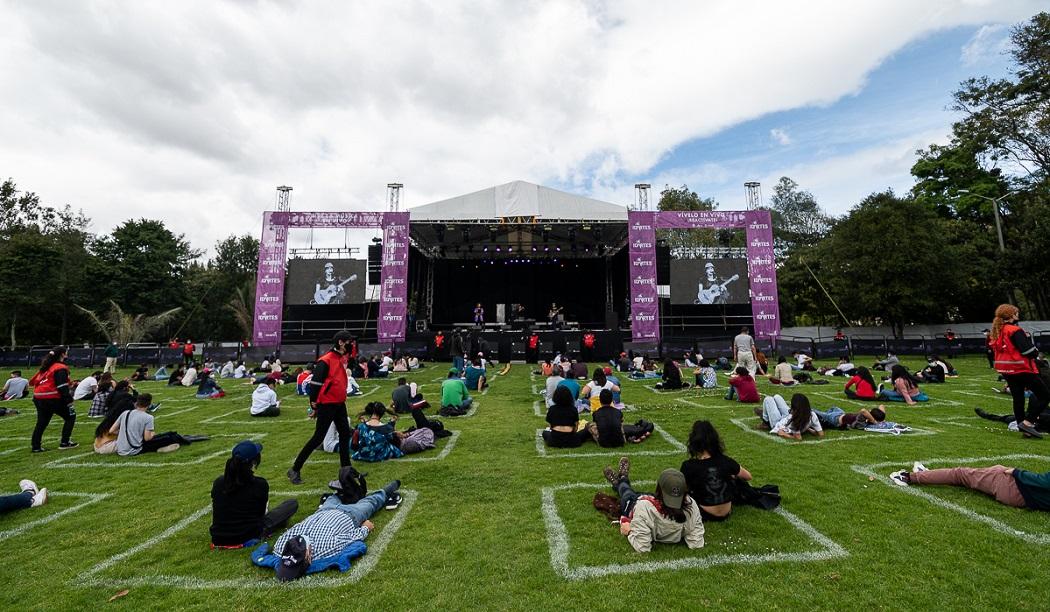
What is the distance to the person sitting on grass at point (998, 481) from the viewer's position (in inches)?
162

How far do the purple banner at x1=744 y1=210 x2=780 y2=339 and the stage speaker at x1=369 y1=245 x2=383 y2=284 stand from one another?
20.7 m

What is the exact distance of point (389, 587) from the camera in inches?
128

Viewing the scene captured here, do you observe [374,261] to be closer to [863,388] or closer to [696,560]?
[863,388]

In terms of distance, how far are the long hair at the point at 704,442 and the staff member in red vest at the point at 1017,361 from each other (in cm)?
521

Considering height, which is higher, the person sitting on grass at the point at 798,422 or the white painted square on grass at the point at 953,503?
the person sitting on grass at the point at 798,422

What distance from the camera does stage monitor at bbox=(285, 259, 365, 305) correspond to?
2528 cm

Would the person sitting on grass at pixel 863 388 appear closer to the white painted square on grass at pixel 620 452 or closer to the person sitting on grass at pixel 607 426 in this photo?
the white painted square on grass at pixel 620 452

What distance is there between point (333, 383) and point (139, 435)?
14.8 ft

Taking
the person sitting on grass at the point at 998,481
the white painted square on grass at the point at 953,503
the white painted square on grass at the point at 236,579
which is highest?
the person sitting on grass at the point at 998,481

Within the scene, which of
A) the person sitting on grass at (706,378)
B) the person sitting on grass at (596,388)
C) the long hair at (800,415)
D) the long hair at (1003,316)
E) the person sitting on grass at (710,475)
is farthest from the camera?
the person sitting on grass at (706,378)

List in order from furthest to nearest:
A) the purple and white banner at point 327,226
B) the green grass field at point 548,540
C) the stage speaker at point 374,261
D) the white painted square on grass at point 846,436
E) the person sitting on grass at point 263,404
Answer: the stage speaker at point 374,261 → the purple and white banner at point 327,226 → the person sitting on grass at point 263,404 → the white painted square on grass at point 846,436 → the green grass field at point 548,540

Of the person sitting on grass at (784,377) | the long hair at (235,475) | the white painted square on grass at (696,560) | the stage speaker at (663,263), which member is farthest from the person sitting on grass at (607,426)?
the stage speaker at (663,263)

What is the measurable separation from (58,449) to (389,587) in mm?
8677

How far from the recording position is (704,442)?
13.7ft
